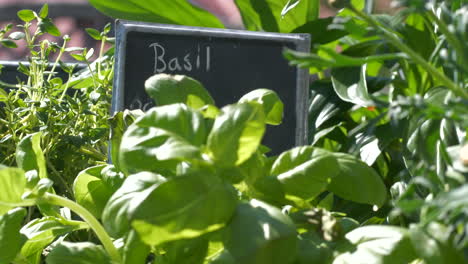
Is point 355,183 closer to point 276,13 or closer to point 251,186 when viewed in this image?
point 251,186

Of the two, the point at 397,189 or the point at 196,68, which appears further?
the point at 196,68

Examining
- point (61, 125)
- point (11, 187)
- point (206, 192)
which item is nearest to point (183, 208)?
point (206, 192)

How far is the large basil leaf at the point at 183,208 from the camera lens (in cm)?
36

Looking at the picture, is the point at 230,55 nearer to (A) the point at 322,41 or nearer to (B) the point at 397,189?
(A) the point at 322,41

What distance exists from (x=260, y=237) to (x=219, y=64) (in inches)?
17.6

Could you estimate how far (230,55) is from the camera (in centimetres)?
78

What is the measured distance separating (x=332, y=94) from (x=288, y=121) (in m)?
0.11

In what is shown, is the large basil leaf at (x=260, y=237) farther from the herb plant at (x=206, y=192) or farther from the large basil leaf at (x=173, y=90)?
the large basil leaf at (x=173, y=90)

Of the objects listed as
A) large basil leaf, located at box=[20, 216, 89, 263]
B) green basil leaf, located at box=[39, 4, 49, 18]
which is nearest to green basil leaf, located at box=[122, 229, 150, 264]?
large basil leaf, located at box=[20, 216, 89, 263]

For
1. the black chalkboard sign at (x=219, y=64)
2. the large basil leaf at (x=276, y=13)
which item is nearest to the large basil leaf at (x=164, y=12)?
the large basil leaf at (x=276, y=13)

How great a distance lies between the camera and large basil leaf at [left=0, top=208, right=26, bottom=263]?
45 centimetres

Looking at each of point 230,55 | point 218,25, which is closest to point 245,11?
point 218,25

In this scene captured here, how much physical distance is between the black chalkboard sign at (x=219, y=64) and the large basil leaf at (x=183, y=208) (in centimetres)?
33

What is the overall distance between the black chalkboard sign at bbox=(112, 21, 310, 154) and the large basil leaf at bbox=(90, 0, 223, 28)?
15 cm
